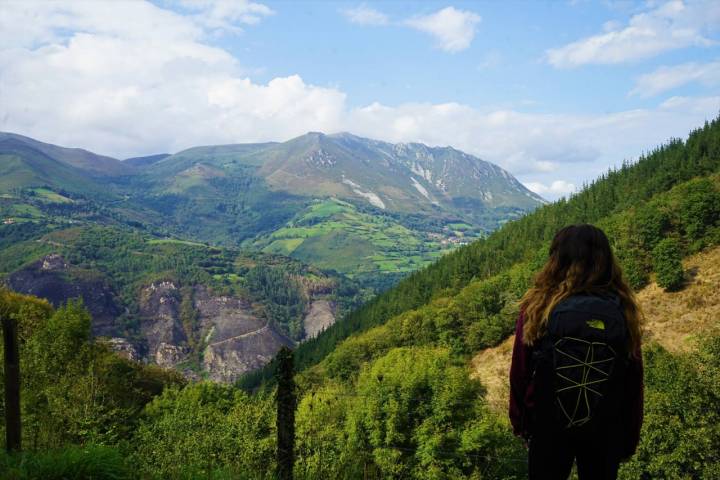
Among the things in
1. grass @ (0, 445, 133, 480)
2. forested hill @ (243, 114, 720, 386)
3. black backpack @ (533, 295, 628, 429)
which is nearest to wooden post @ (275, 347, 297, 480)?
grass @ (0, 445, 133, 480)

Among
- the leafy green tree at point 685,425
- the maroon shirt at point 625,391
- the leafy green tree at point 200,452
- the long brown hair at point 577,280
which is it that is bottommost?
the leafy green tree at point 685,425

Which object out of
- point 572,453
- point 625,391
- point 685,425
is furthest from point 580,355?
point 685,425

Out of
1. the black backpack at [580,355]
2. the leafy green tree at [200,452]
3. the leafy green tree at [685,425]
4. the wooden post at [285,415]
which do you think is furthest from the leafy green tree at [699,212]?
the black backpack at [580,355]

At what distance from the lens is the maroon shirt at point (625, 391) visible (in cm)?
442

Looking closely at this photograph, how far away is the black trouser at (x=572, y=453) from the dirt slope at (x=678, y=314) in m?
49.4

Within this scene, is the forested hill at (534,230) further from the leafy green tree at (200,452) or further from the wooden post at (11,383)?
the wooden post at (11,383)

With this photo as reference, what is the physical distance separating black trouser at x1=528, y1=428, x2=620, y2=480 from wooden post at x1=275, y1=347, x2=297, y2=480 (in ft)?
16.6

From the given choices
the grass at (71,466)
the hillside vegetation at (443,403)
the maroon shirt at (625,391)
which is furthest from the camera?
the hillside vegetation at (443,403)

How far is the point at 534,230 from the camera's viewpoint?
455ft

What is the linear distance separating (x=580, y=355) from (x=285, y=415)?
6010 mm

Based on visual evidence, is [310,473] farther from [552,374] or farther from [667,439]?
[667,439]

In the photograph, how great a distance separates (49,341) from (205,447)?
3444cm

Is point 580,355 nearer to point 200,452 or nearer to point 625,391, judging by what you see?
point 625,391

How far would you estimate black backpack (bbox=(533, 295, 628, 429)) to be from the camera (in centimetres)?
409
